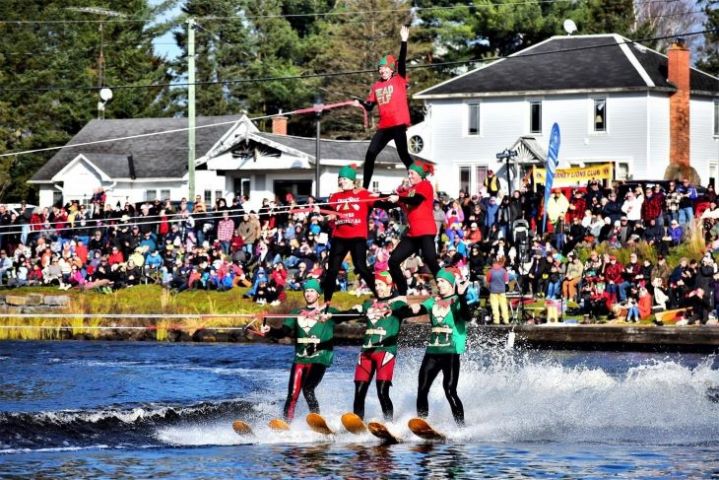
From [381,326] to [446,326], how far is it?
791 mm

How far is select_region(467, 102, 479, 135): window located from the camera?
58594mm

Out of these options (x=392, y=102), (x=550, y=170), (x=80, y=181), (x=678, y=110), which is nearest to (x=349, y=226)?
(x=392, y=102)

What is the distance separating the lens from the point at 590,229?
1361 inches

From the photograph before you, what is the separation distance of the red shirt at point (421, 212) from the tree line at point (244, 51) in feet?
164

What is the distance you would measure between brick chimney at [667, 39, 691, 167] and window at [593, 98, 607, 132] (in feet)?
8.00

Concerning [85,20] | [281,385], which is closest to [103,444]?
[281,385]

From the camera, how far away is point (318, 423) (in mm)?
18078

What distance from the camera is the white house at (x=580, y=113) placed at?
180 ft

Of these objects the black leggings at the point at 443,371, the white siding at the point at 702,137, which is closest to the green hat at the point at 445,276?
the black leggings at the point at 443,371

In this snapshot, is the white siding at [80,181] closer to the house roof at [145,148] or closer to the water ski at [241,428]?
the house roof at [145,148]

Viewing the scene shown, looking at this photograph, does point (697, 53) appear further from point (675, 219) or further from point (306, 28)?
point (675, 219)

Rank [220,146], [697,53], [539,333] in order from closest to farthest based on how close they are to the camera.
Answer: [539,333], [220,146], [697,53]

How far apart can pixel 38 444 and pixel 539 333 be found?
1451 centimetres

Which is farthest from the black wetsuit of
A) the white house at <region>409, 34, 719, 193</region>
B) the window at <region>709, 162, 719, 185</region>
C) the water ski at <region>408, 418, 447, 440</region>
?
the window at <region>709, 162, 719, 185</region>
